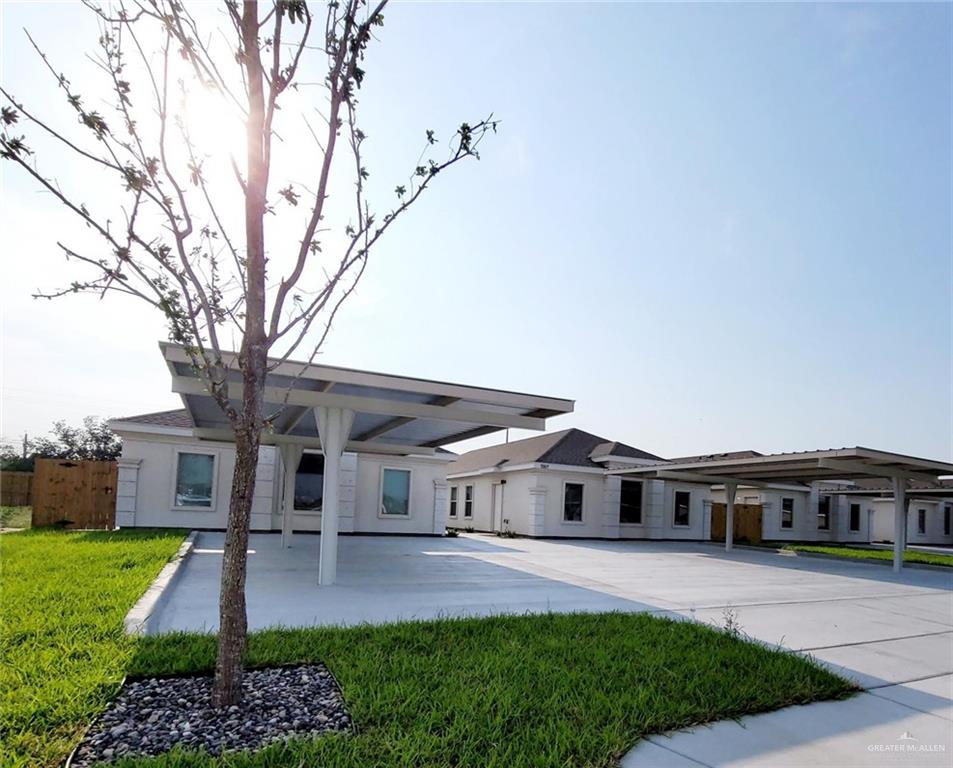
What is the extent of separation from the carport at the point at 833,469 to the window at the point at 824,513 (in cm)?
947

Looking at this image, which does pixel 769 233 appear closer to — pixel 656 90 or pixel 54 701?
pixel 656 90

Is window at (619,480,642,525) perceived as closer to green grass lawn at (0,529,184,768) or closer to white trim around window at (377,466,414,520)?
white trim around window at (377,466,414,520)

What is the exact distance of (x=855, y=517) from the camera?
30.3 metres

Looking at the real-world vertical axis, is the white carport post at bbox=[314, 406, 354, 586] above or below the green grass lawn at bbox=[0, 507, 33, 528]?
above

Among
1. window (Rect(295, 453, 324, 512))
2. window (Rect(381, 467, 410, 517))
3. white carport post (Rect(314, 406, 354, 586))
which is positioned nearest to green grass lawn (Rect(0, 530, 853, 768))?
white carport post (Rect(314, 406, 354, 586))

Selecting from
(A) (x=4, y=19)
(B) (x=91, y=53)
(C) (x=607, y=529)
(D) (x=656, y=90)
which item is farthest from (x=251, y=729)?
(C) (x=607, y=529)

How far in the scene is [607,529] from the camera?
22.7 metres

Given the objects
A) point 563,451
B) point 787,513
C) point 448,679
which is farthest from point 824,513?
point 448,679

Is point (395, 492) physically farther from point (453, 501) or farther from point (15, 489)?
point (15, 489)

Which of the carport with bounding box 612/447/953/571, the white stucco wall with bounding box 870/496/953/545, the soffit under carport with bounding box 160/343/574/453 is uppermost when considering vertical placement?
the soffit under carport with bounding box 160/343/574/453

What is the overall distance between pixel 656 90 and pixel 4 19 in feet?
21.7

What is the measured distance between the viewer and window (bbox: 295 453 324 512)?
18422 mm

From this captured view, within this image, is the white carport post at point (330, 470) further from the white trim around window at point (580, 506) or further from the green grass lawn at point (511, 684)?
the white trim around window at point (580, 506)

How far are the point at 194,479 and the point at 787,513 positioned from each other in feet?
80.4
